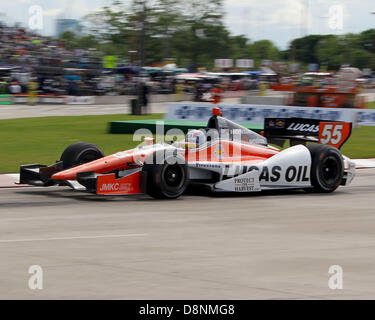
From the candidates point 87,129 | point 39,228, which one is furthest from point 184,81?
point 39,228

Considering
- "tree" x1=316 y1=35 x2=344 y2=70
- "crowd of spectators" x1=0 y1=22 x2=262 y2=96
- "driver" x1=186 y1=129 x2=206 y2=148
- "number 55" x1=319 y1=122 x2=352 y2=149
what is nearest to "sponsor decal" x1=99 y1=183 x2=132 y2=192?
"driver" x1=186 y1=129 x2=206 y2=148

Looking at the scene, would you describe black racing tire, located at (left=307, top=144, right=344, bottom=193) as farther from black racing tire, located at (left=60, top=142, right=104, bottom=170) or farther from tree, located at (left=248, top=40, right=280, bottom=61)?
tree, located at (left=248, top=40, right=280, bottom=61)

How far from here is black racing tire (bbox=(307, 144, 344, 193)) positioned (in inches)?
423

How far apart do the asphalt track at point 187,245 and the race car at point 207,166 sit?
0.82 feet

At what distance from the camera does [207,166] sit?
10352mm

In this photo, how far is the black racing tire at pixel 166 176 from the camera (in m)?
9.73

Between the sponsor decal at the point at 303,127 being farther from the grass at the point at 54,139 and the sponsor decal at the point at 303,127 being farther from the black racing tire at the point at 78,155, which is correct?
the grass at the point at 54,139

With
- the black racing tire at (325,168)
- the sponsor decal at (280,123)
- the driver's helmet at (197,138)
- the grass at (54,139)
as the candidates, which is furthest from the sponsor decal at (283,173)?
the grass at (54,139)

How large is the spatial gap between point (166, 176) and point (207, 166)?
76cm

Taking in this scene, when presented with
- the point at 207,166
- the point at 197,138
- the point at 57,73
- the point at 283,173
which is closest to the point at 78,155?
the point at 197,138

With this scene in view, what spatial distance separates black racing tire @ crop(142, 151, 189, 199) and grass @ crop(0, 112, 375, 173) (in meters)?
Result: 4.80

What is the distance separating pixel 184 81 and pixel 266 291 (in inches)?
A: 1828

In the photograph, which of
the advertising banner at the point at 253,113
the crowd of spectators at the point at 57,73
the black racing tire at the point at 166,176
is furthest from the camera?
the crowd of spectators at the point at 57,73

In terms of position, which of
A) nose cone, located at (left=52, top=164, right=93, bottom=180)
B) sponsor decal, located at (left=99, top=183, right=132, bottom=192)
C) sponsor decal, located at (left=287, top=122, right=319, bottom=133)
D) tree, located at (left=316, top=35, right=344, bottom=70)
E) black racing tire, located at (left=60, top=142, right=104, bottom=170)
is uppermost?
tree, located at (left=316, top=35, right=344, bottom=70)
